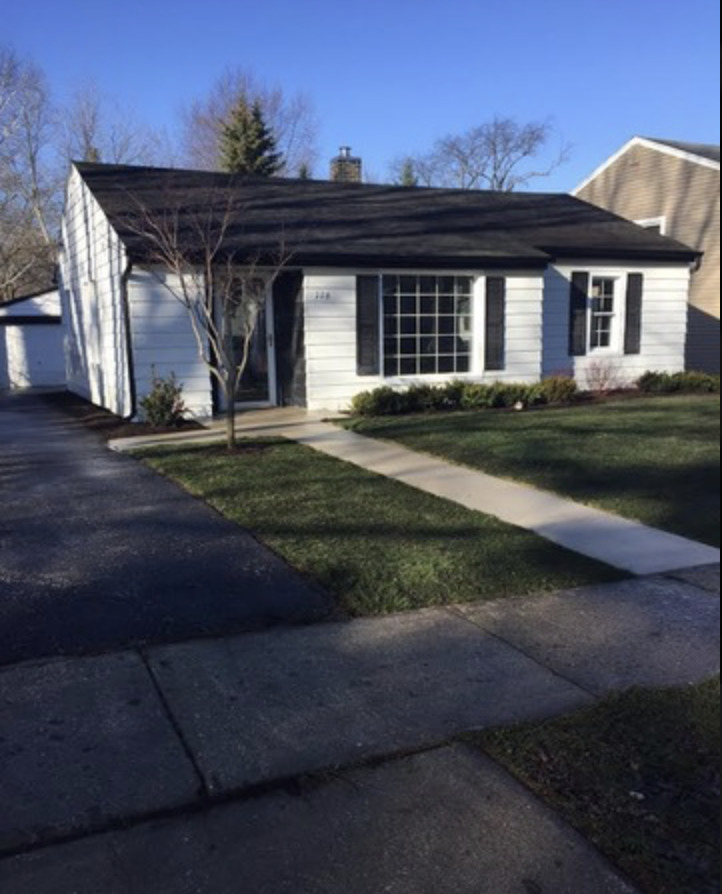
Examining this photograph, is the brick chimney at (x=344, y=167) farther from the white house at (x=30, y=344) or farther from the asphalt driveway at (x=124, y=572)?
the asphalt driveway at (x=124, y=572)

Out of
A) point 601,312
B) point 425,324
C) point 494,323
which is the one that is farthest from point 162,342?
point 601,312

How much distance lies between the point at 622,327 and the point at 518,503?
1027 centimetres

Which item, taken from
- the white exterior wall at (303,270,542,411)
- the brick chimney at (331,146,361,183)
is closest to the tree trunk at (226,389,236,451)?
the white exterior wall at (303,270,542,411)

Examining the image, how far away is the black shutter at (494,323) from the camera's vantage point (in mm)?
13711

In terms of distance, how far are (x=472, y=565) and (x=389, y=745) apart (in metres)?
→ 2.19

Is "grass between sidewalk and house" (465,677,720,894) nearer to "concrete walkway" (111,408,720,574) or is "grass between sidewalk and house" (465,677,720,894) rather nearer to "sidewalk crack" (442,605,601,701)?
"sidewalk crack" (442,605,601,701)

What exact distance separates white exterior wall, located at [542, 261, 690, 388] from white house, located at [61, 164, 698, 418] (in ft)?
0.10

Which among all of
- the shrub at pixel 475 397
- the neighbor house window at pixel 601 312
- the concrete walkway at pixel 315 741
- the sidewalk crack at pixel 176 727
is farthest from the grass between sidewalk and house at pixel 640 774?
the neighbor house window at pixel 601 312

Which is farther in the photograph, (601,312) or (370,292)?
(601,312)

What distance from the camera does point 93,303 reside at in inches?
597

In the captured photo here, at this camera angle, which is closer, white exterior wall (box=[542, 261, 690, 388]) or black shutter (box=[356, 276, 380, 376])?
black shutter (box=[356, 276, 380, 376])

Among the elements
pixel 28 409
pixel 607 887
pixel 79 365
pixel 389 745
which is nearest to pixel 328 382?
pixel 28 409

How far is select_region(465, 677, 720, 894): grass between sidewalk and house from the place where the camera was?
7.65ft

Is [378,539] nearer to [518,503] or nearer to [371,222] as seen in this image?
[518,503]
